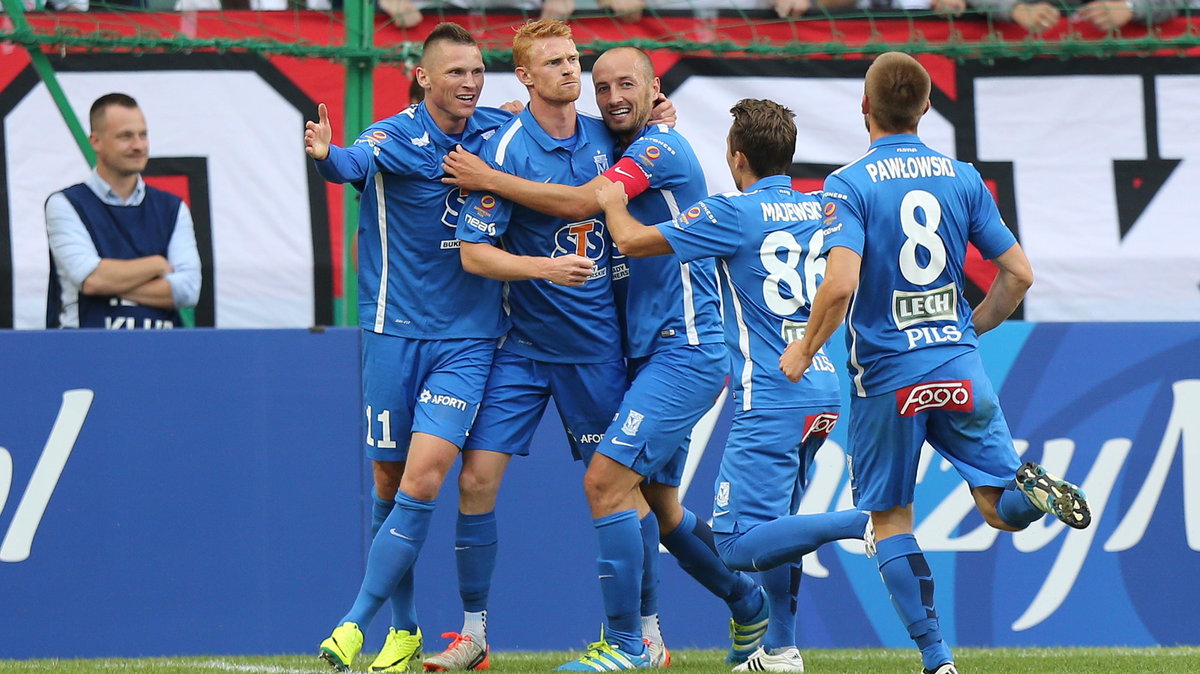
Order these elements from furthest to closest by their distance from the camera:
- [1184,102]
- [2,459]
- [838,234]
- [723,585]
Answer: [1184,102] < [2,459] < [723,585] < [838,234]

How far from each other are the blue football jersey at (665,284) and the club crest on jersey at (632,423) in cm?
30

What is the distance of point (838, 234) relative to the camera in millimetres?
4691

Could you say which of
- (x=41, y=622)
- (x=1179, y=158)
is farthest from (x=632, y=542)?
(x=1179, y=158)

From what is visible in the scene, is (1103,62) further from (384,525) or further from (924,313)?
(384,525)

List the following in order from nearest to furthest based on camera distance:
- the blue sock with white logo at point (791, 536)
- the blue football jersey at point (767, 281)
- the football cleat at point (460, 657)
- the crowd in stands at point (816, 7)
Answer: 1. the blue sock with white logo at point (791, 536)
2. the blue football jersey at point (767, 281)
3. the football cleat at point (460, 657)
4. the crowd in stands at point (816, 7)

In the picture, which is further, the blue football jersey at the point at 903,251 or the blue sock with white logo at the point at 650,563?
the blue sock with white logo at the point at 650,563

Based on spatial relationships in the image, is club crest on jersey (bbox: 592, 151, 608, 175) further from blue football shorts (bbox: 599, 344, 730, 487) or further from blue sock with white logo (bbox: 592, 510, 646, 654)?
blue sock with white logo (bbox: 592, 510, 646, 654)

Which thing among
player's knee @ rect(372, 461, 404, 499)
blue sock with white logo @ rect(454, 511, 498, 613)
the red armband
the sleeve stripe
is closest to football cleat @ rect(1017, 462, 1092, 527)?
the red armband

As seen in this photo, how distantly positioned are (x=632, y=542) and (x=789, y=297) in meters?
1.07

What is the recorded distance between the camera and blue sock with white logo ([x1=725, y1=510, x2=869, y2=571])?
5.11m

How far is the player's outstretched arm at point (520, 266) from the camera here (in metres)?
5.34

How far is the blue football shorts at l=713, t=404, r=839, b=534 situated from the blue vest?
309 centimetres

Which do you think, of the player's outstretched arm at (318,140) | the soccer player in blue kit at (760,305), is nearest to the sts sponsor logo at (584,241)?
the soccer player in blue kit at (760,305)

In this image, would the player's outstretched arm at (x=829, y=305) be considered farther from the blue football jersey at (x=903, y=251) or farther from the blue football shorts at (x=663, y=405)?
the blue football shorts at (x=663, y=405)
